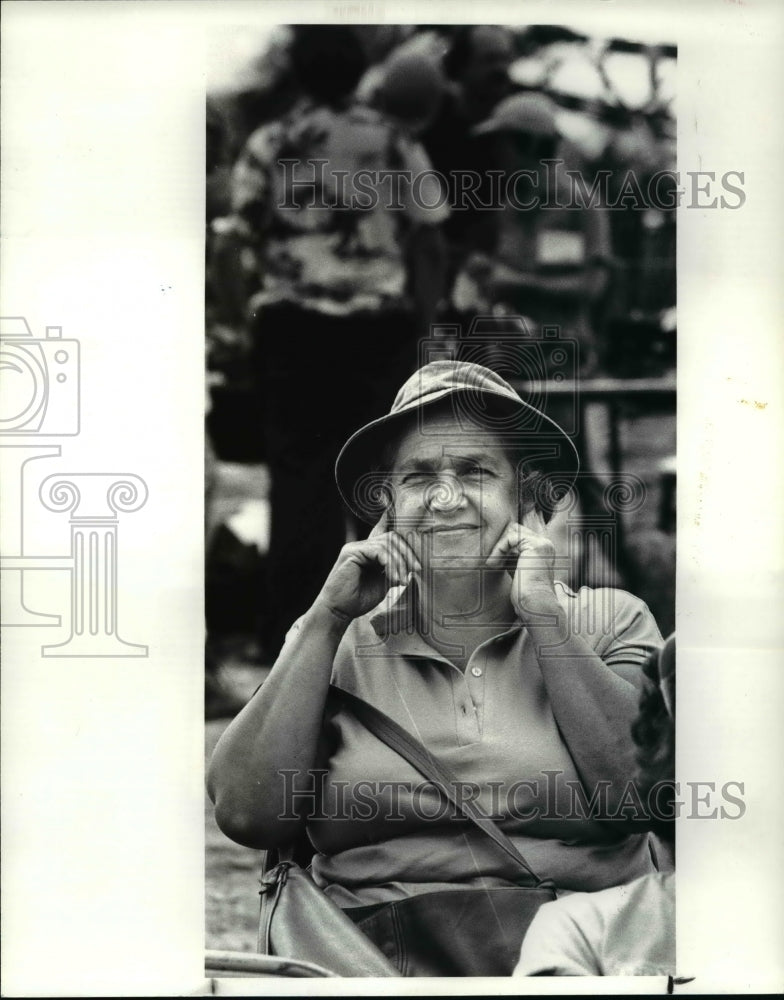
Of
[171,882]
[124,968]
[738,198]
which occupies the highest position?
[738,198]

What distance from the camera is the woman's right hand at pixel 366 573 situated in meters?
2.52

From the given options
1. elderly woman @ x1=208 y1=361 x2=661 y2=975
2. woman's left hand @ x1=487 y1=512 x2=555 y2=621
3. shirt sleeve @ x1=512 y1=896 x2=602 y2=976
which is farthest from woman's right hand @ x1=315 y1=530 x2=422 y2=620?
shirt sleeve @ x1=512 y1=896 x2=602 y2=976

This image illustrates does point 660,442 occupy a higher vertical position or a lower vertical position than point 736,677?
higher

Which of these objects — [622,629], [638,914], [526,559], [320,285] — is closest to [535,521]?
[526,559]

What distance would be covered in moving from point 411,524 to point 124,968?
4.18 feet

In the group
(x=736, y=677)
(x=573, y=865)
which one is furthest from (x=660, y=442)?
(x=573, y=865)

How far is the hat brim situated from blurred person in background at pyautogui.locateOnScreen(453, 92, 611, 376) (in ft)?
0.62

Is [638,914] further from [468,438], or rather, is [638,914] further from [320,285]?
[320,285]

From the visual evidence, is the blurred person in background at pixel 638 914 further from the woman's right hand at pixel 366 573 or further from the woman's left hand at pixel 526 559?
the woman's right hand at pixel 366 573

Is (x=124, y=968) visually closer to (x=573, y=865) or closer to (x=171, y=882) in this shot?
(x=171, y=882)

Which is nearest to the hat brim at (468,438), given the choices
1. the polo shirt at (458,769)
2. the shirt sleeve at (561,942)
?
the polo shirt at (458,769)

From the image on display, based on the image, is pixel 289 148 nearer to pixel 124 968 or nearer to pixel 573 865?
pixel 573 865

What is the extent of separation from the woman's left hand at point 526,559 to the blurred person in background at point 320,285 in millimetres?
398

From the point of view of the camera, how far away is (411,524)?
2.55 meters
